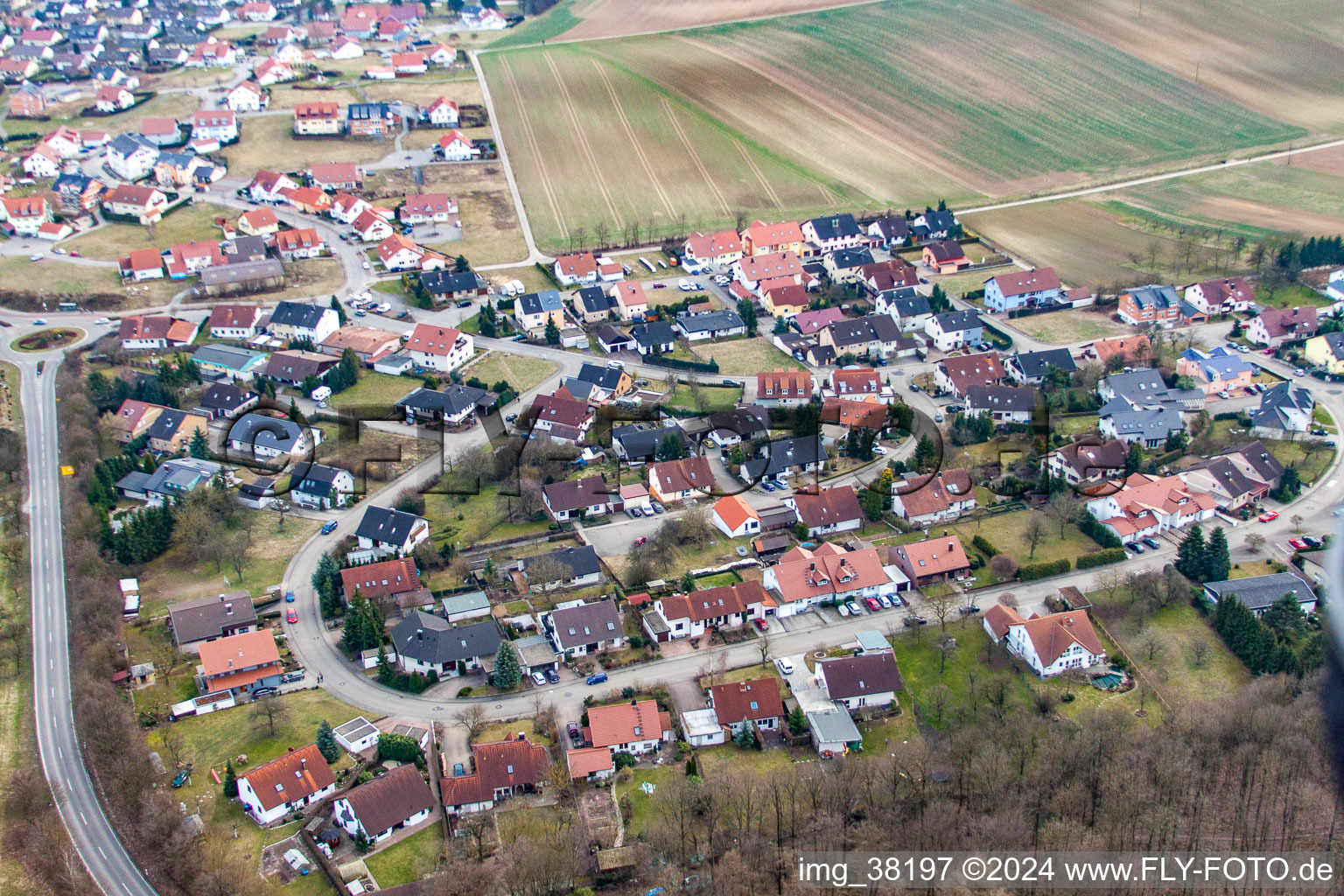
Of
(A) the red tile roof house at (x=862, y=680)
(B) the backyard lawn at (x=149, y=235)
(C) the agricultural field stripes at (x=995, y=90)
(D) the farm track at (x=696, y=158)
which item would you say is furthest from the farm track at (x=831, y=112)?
(A) the red tile roof house at (x=862, y=680)

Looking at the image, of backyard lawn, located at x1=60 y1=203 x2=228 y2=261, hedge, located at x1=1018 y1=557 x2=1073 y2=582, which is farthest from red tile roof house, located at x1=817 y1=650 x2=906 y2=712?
backyard lawn, located at x1=60 y1=203 x2=228 y2=261

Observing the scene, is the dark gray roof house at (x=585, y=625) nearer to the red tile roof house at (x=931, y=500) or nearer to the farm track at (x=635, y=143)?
the red tile roof house at (x=931, y=500)

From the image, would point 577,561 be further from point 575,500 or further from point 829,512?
point 829,512

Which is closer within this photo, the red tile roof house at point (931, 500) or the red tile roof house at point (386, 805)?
the red tile roof house at point (386, 805)

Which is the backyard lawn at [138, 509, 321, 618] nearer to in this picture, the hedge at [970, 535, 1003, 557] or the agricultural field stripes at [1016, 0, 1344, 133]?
the hedge at [970, 535, 1003, 557]

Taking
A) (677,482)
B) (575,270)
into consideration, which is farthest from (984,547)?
(575,270)

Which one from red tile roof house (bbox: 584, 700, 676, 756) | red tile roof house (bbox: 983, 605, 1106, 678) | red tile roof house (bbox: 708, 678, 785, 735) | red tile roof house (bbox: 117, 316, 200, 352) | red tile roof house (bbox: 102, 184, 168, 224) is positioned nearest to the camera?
red tile roof house (bbox: 584, 700, 676, 756)
